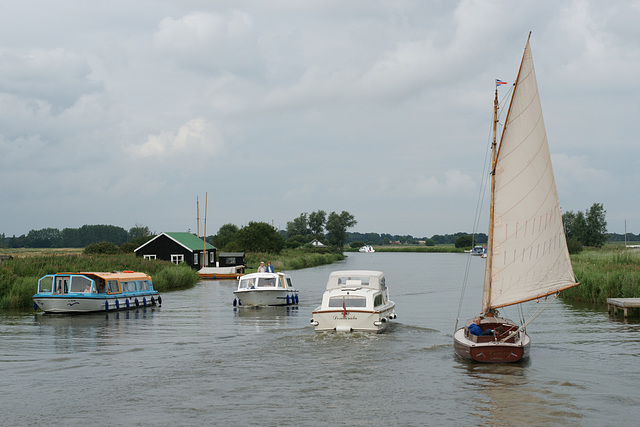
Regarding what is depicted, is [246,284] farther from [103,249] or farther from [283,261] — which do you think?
[283,261]

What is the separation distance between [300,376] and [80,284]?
23.6m

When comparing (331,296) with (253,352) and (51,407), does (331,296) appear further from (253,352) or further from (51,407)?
(51,407)

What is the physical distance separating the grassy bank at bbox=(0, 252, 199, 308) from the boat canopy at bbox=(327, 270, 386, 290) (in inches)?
789

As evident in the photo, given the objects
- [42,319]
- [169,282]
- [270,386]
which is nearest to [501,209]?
[270,386]

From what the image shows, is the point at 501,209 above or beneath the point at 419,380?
above

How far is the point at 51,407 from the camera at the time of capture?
16.7m

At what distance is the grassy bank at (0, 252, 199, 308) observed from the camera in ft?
134

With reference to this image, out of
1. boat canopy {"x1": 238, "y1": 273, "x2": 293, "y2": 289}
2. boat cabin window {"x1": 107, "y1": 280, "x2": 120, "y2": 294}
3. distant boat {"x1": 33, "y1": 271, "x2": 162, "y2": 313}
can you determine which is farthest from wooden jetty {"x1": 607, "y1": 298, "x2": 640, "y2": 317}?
boat cabin window {"x1": 107, "y1": 280, "x2": 120, "y2": 294}

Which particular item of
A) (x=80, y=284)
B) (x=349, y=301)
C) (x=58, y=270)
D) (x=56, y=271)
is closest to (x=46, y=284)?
(x=80, y=284)

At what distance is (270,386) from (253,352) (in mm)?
5887

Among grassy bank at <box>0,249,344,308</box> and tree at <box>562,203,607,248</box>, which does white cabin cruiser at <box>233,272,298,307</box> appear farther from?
tree at <box>562,203,607,248</box>

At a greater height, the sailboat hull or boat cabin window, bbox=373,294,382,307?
boat cabin window, bbox=373,294,382,307

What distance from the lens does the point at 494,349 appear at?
21.3 metres

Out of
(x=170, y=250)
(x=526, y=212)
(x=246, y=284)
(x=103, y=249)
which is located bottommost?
(x=246, y=284)
